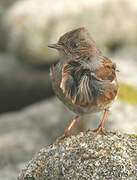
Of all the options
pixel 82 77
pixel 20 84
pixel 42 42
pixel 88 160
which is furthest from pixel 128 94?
pixel 88 160

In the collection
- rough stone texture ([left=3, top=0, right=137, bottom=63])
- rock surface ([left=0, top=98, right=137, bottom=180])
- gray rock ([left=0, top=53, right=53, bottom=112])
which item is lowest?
rock surface ([left=0, top=98, right=137, bottom=180])

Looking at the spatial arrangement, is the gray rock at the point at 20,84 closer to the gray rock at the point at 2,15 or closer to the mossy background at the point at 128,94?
the gray rock at the point at 2,15

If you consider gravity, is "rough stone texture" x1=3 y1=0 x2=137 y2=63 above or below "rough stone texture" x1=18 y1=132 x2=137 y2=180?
above

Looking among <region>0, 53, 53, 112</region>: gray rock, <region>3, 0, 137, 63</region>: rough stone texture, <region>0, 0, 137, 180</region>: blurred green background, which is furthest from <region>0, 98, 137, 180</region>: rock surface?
<region>3, 0, 137, 63</region>: rough stone texture

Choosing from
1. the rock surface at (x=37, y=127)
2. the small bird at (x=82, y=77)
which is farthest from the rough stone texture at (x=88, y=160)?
the rock surface at (x=37, y=127)

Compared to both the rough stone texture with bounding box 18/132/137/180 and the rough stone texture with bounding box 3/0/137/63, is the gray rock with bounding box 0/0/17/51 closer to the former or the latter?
the rough stone texture with bounding box 3/0/137/63

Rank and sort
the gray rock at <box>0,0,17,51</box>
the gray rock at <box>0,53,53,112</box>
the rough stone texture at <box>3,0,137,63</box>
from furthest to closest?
the gray rock at <box>0,0,17,51</box> < the gray rock at <box>0,53,53,112</box> < the rough stone texture at <box>3,0,137,63</box>
